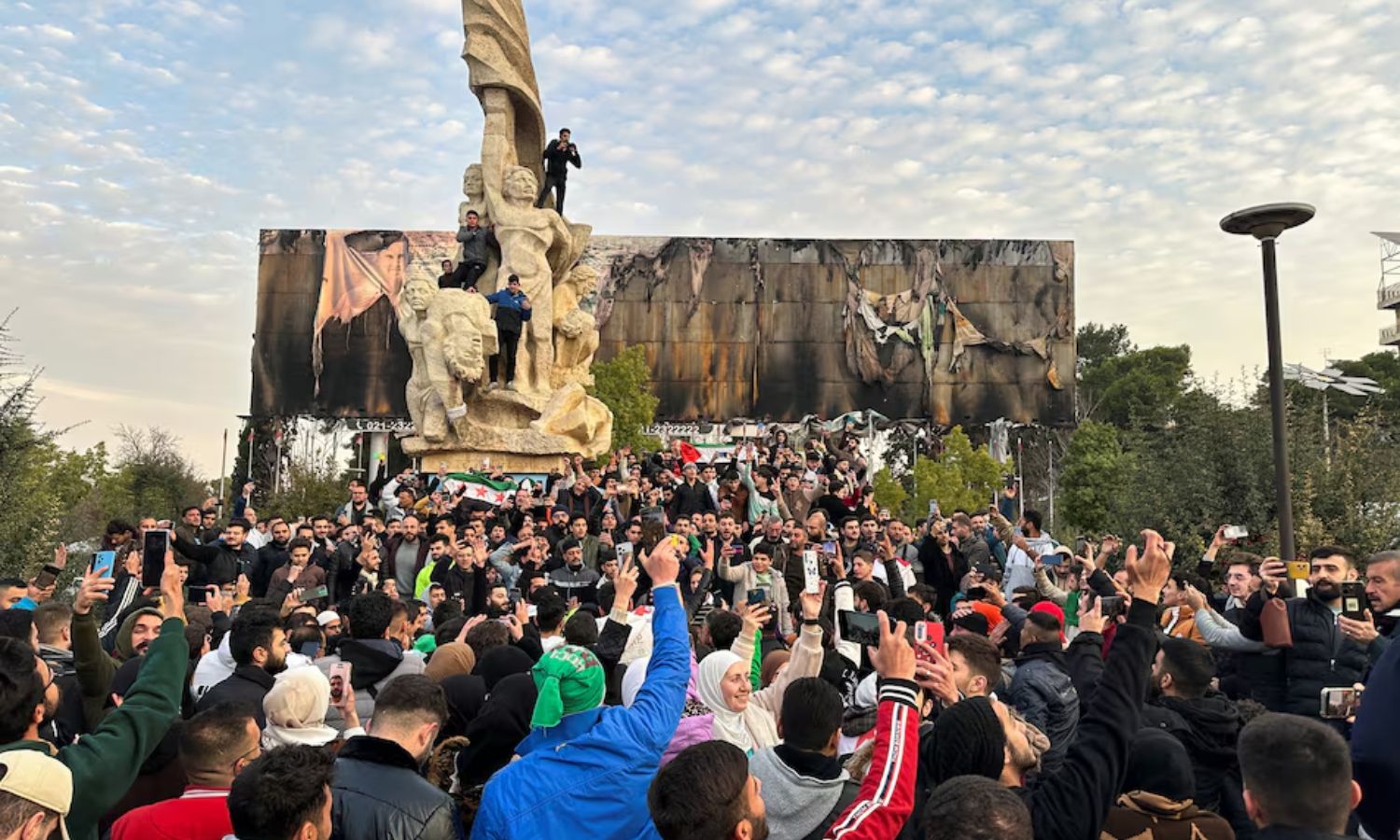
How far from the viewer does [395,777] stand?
287 centimetres

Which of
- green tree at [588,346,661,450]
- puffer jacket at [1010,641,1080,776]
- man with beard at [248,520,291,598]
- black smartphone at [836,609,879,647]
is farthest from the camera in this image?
green tree at [588,346,661,450]

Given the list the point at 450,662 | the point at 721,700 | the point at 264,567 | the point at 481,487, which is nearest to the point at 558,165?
the point at 481,487

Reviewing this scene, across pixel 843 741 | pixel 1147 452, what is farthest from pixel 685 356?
pixel 843 741

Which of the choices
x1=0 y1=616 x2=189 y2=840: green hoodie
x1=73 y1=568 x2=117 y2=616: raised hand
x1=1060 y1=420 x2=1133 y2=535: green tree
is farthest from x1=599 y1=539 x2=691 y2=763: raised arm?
x1=1060 y1=420 x2=1133 y2=535: green tree

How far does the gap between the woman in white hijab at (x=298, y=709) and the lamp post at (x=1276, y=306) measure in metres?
6.86

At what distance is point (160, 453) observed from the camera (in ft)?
127

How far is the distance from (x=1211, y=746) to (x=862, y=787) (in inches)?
63.9

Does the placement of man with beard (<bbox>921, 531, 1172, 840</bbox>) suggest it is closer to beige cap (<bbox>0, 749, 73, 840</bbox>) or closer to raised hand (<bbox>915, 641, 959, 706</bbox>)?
raised hand (<bbox>915, 641, 959, 706</bbox>)

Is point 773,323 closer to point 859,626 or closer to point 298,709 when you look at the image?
point 859,626

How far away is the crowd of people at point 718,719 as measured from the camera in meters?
2.43

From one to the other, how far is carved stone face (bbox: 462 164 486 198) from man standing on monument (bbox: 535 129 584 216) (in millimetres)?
976

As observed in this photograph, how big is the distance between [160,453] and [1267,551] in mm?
37412

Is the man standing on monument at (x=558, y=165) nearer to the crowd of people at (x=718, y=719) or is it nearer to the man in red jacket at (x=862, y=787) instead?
the crowd of people at (x=718, y=719)

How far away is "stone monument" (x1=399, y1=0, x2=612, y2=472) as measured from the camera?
52.7 ft
